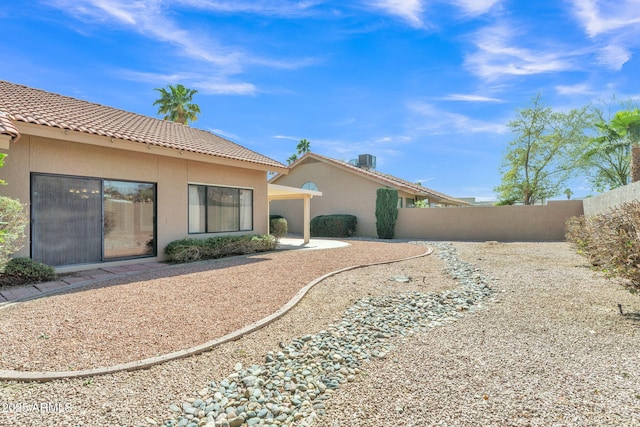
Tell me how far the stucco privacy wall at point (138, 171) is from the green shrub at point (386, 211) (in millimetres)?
9198

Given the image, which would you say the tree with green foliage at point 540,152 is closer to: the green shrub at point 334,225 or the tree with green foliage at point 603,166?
the tree with green foliage at point 603,166

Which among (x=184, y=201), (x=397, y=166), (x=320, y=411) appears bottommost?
(x=320, y=411)

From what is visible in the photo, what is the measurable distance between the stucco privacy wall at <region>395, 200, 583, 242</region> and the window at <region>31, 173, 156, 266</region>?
15.7m

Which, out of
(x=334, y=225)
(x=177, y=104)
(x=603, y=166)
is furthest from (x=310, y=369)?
(x=603, y=166)

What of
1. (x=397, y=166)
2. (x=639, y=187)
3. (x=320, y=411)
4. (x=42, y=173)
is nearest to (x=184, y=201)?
(x=42, y=173)

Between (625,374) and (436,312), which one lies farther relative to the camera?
(436,312)

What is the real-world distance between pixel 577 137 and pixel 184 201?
29790mm

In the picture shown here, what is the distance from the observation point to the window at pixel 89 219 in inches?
315

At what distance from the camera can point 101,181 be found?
29.6 feet

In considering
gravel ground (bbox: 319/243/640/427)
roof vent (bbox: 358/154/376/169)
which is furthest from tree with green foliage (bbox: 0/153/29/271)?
roof vent (bbox: 358/154/376/169)

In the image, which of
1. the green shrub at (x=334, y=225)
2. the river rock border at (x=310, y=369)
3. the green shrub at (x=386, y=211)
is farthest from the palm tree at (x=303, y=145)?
the river rock border at (x=310, y=369)

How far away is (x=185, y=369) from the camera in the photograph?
3.42 metres

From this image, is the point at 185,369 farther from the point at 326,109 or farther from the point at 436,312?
the point at 326,109

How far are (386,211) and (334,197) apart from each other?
415cm
